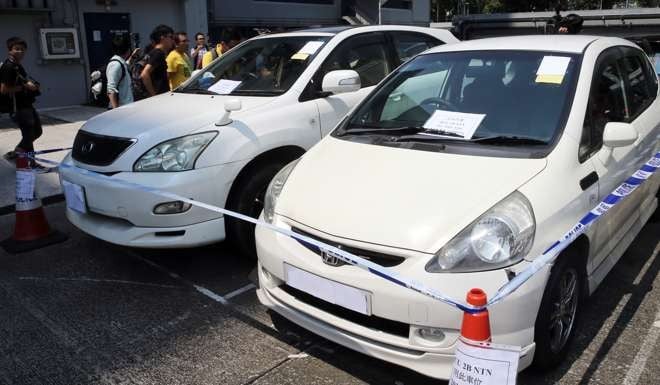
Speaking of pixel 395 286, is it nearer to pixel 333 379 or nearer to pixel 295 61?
pixel 333 379

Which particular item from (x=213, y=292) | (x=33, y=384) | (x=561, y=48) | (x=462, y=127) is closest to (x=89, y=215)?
(x=213, y=292)

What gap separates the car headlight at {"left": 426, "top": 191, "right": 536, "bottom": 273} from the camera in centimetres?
236

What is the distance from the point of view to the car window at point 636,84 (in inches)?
148

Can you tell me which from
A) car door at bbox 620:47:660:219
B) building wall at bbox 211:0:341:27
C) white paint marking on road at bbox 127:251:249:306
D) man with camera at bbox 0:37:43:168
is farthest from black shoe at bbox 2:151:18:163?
building wall at bbox 211:0:341:27

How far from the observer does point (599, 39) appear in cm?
368

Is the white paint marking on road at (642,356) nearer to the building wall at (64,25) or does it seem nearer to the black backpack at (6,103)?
the black backpack at (6,103)

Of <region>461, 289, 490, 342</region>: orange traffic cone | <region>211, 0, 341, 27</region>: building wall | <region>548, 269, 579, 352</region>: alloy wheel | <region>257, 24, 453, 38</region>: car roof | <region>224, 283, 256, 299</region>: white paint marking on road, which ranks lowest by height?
<region>224, 283, 256, 299</region>: white paint marking on road

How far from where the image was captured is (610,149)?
3.13 metres

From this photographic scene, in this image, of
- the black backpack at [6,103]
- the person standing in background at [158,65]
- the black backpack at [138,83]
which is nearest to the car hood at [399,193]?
the person standing in background at [158,65]

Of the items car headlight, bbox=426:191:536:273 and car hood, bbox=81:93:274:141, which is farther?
car hood, bbox=81:93:274:141

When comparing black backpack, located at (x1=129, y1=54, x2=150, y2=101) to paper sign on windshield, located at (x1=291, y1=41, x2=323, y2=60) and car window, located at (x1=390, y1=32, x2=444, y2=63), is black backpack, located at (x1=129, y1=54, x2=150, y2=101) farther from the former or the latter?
car window, located at (x1=390, y1=32, x2=444, y2=63)

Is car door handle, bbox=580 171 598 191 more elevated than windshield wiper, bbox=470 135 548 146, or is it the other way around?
windshield wiper, bbox=470 135 548 146

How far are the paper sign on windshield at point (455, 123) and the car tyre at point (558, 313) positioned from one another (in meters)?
0.89

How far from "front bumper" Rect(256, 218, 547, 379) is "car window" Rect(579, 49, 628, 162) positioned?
985 millimetres
